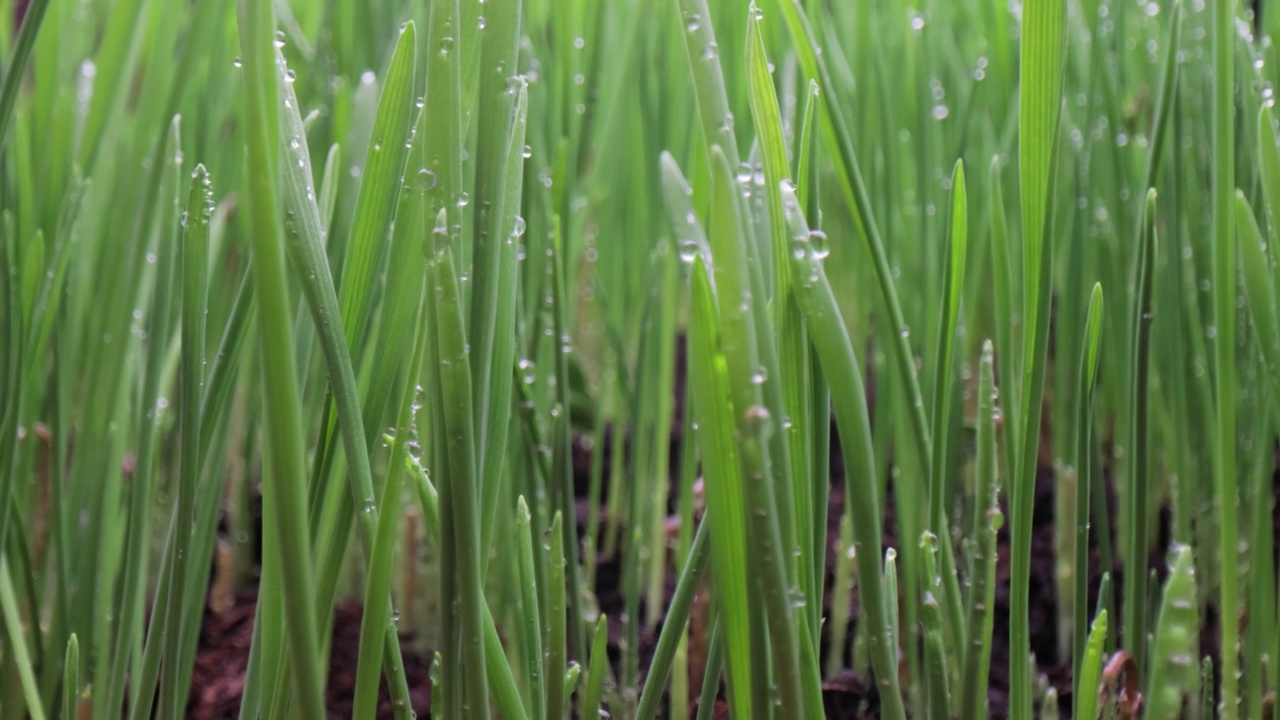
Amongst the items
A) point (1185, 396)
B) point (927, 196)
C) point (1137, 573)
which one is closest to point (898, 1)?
point (927, 196)

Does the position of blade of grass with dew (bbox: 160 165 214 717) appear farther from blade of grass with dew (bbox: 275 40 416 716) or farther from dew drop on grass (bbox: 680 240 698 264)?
dew drop on grass (bbox: 680 240 698 264)

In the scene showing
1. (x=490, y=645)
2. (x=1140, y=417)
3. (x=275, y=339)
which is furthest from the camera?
(x=1140, y=417)

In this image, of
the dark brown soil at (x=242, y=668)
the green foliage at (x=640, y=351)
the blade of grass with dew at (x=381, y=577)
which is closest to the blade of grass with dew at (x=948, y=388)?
the green foliage at (x=640, y=351)

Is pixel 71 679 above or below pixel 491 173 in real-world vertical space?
below

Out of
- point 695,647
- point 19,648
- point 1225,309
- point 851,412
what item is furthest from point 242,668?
point 1225,309

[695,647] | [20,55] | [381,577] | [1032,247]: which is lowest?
[695,647]

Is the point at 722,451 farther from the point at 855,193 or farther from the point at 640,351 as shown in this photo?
the point at 640,351
